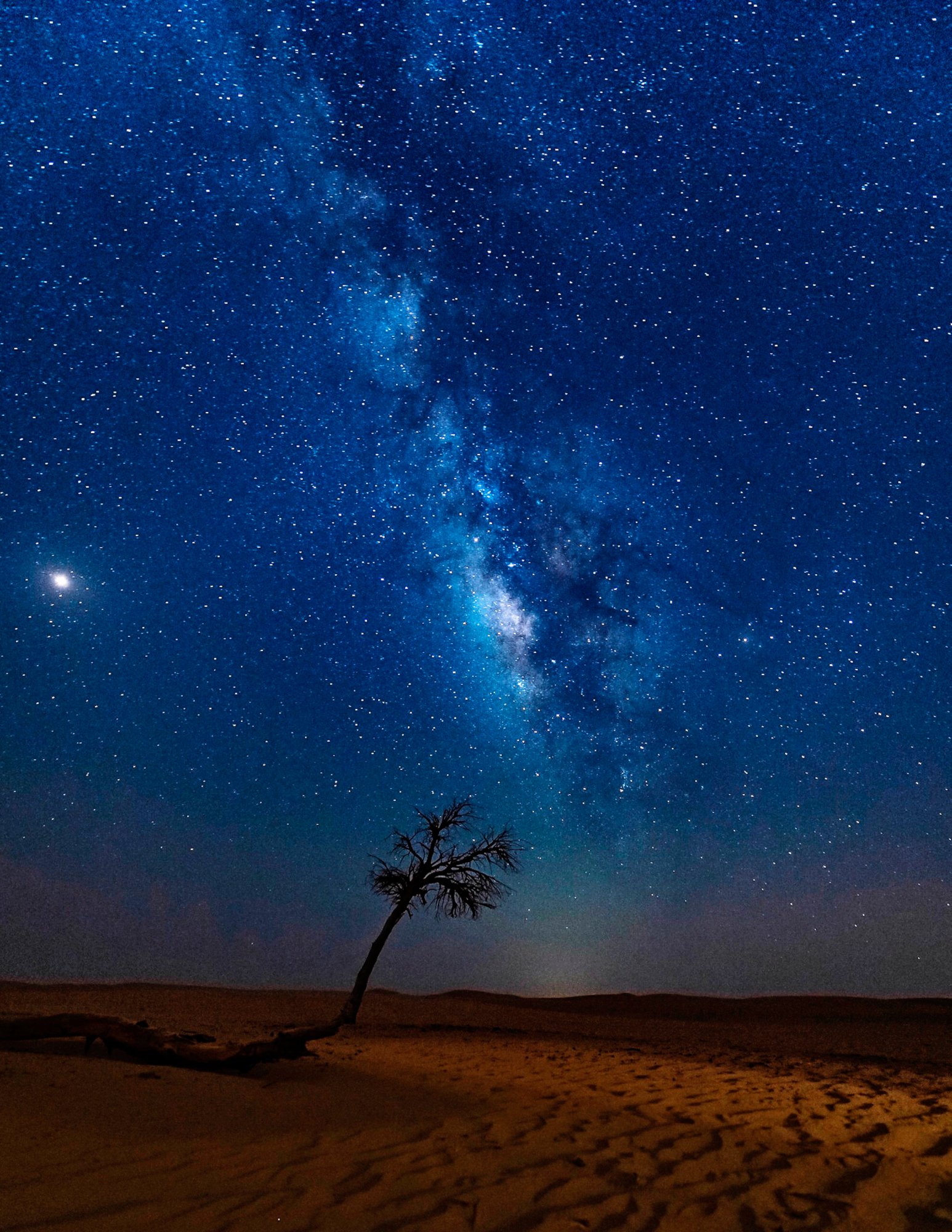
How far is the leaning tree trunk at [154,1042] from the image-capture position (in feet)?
28.1

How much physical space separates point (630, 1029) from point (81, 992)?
21.5m

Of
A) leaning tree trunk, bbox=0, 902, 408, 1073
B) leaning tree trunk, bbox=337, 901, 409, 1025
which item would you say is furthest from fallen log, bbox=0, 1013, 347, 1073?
leaning tree trunk, bbox=337, 901, 409, 1025

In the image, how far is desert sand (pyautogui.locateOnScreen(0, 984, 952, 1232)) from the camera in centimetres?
431

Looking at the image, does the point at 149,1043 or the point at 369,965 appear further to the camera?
the point at 369,965

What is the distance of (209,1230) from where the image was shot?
390 cm

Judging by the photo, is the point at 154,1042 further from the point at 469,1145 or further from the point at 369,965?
the point at 369,965

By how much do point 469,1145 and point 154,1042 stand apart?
503 centimetres

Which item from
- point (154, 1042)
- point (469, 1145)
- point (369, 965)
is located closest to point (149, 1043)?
point (154, 1042)

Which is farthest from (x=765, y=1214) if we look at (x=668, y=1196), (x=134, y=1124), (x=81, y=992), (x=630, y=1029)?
(x=81, y=992)

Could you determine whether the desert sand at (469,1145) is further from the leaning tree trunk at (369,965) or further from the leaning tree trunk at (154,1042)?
the leaning tree trunk at (369,965)

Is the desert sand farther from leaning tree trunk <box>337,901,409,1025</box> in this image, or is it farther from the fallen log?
leaning tree trunk <box>337,901,409,1025</box>

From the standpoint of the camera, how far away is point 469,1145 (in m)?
5.64

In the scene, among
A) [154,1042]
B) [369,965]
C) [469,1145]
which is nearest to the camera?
[469,1145]

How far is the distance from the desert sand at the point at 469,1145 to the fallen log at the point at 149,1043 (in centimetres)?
22
